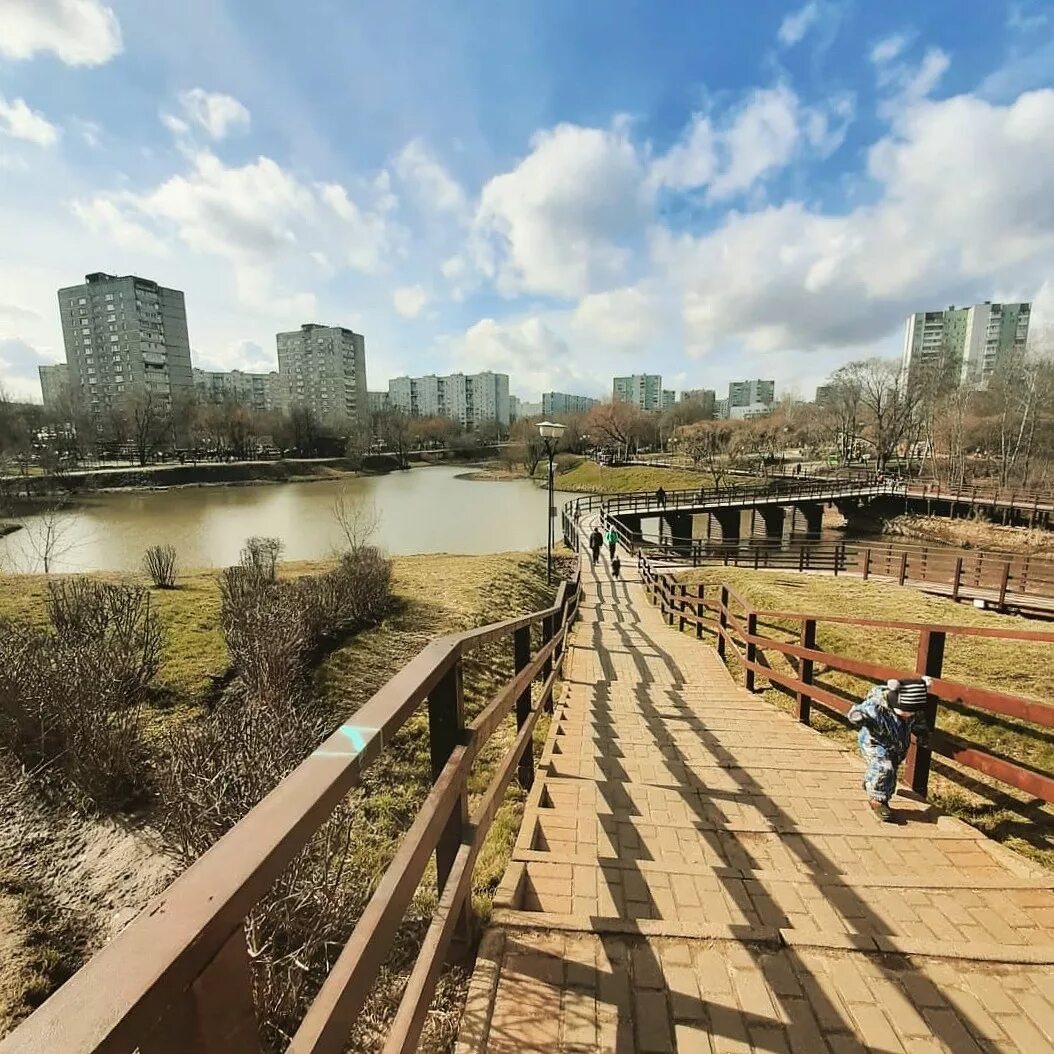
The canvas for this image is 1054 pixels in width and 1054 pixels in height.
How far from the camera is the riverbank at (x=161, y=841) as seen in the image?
282 cm

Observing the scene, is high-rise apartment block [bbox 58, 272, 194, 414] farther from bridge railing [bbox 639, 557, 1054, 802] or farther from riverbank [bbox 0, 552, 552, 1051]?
bridge railing [bbox 639, 557, 1054, 802]

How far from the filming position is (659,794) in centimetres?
346

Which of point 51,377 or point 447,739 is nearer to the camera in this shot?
point 447,739

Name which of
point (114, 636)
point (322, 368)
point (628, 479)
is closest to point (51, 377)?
point (322, 368)

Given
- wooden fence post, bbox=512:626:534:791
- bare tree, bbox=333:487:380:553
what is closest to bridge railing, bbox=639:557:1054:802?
wooden fence post, bbox=512:626:534:791

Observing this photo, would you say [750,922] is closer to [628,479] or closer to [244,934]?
[244,934]

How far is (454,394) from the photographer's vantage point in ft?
502

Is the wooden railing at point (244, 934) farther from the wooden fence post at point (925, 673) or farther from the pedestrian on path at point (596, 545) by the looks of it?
the pedestrian on path at point (596, 545)

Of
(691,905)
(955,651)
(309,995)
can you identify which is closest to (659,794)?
(691,905)

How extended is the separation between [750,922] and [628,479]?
189ft

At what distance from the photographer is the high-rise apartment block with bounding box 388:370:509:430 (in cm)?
15238

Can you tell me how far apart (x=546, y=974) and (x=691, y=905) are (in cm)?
81

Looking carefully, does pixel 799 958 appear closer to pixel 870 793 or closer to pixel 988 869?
pixel 988 869

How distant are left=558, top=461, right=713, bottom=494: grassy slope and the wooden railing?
51.2m
